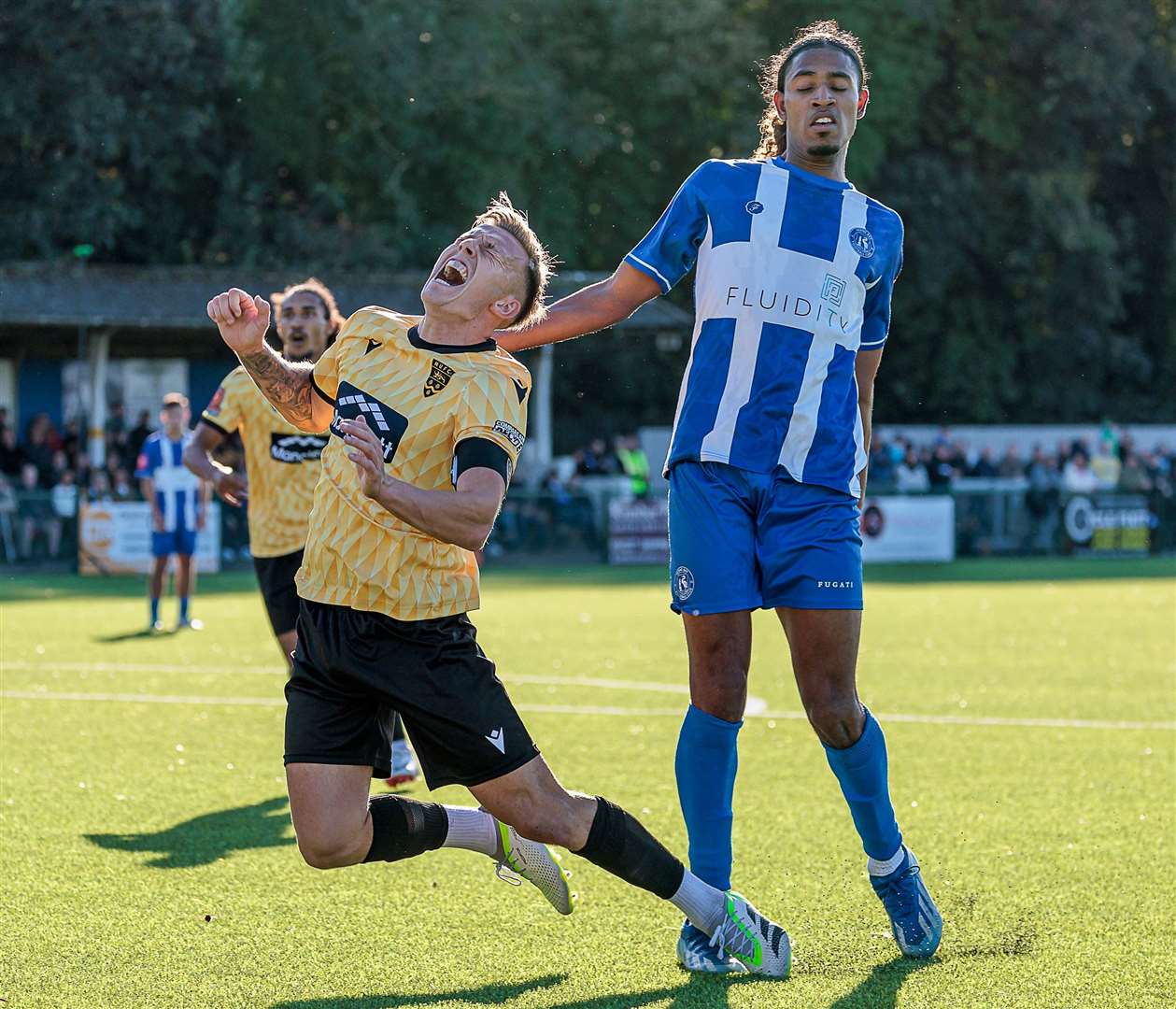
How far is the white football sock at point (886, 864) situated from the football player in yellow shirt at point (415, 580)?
0.77 m

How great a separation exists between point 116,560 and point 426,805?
2028 centimetres

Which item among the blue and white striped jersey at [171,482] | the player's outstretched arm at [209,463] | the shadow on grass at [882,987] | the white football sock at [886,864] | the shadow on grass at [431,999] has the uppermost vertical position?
the player's outstretched arm at [209,463]

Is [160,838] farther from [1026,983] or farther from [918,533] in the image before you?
[918,533]

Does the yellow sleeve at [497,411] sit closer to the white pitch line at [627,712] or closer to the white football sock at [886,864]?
the white football sock at [886,864]

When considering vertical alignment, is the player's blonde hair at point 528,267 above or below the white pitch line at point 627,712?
above

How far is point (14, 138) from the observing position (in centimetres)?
3684

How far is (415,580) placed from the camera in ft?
15.1

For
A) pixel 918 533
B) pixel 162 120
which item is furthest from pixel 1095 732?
pixel 162 120

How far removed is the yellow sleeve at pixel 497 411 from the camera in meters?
4.45

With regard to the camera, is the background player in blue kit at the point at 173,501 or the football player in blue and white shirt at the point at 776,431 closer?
the football player in blue and white shirt at the point at 776,431

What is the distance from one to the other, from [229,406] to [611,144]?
34487mm

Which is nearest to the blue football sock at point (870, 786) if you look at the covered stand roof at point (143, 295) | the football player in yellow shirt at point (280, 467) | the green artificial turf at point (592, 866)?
the green artificial turf at point (592, 866)

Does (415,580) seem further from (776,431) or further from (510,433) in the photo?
(776,431)

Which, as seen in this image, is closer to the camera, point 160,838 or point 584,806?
point 584,806
